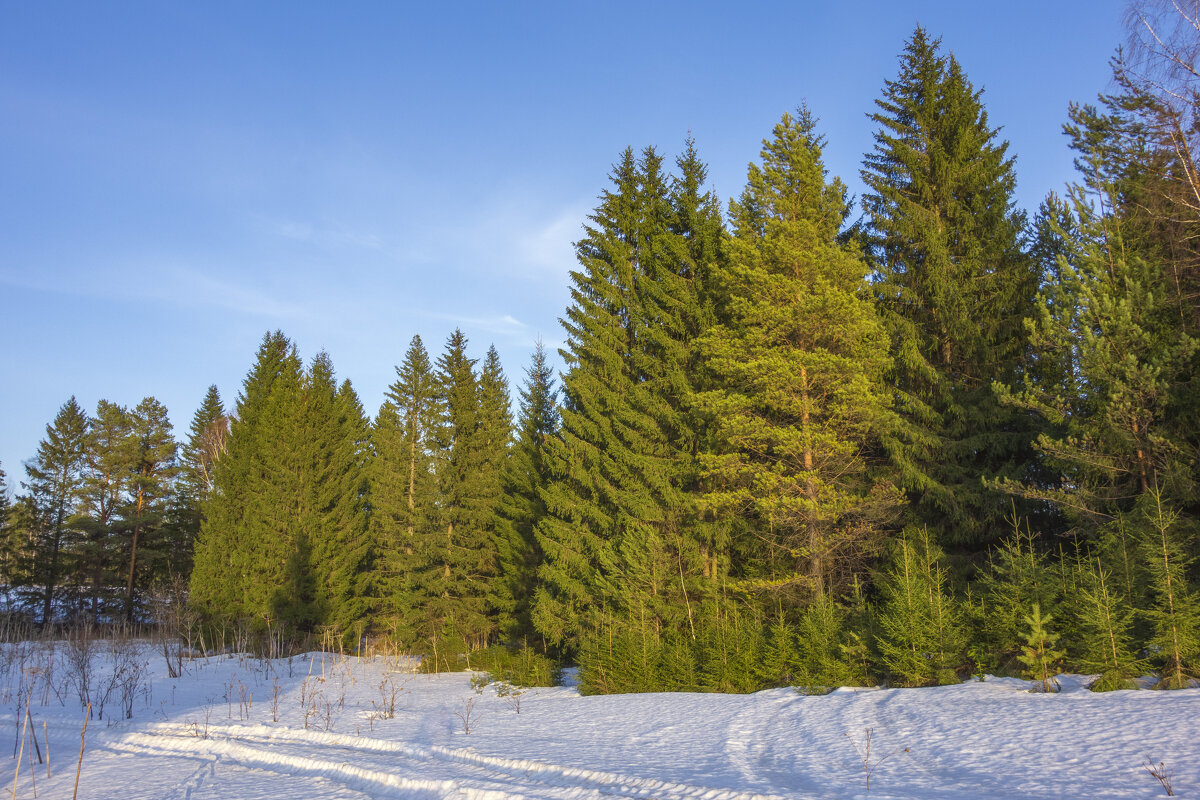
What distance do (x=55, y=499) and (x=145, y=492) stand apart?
4.54 metres

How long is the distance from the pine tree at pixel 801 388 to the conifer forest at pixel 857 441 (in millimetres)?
93

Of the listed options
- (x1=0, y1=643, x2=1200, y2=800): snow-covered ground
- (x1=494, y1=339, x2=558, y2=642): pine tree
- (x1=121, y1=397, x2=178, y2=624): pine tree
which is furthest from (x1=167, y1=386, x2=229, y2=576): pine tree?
(x1=0, y1=643, x2=1200, y2=800): snow-covered ground

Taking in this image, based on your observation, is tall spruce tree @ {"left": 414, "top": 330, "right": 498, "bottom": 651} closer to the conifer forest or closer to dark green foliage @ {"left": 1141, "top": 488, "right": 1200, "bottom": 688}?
the conifer forest

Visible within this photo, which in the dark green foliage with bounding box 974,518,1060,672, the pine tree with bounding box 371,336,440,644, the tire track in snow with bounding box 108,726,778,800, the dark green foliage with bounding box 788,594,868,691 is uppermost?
the pine tree with bounding box 371,336,440,644

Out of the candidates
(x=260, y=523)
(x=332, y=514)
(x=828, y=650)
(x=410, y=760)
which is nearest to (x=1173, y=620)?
(x=828, y=650)

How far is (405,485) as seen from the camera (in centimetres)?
3111

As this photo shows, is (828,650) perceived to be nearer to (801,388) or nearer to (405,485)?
(801,388)

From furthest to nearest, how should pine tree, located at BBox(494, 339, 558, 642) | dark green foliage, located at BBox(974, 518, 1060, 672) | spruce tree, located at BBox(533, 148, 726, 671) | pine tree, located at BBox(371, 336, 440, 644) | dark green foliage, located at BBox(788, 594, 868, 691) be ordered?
pine tree, located at BBox(371, 336, 440, 644) < pine tree, located at BBox(494, 339, 558, 642) < spruce tree, located at BBox(533, 148, 726, 671) < dark green foliage, located at BBox(788, 594, 868, 691) < dark green foliage, located at BBox(974, 518, 1060, 672)

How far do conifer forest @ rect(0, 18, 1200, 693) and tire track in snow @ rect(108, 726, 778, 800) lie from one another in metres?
A: 6.91

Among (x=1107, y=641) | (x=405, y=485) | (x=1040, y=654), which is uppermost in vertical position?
(x=405, y=485)

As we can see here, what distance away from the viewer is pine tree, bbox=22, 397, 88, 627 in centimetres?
3847

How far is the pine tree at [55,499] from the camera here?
126 ft

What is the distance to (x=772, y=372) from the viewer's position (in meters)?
15.7

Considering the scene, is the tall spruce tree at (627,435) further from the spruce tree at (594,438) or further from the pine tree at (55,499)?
the pine tree at (55,499)
